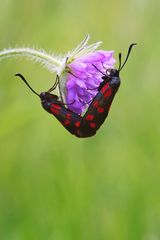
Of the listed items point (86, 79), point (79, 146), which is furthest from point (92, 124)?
point (79, 146)

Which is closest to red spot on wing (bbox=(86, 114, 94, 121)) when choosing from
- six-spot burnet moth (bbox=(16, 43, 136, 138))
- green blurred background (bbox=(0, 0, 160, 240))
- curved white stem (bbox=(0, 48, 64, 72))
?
six-spot burnet moth (bbox=(16, 43, 136, 138))

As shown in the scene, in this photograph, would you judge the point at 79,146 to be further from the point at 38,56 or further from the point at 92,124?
the point at 92,124

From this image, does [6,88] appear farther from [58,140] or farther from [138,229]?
[138,229]

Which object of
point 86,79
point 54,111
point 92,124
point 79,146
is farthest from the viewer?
point 79,146

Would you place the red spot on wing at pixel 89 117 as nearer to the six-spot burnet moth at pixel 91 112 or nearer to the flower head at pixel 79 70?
the six-spot burnet moth at pixel 91 112

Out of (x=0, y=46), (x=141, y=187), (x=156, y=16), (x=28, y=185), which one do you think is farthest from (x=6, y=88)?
(x=156, y=16)

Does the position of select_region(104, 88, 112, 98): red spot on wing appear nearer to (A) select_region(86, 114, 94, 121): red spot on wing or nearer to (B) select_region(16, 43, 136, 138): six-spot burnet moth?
(B) select_region(16, 43, 136, 138): six-spot burnet moth
